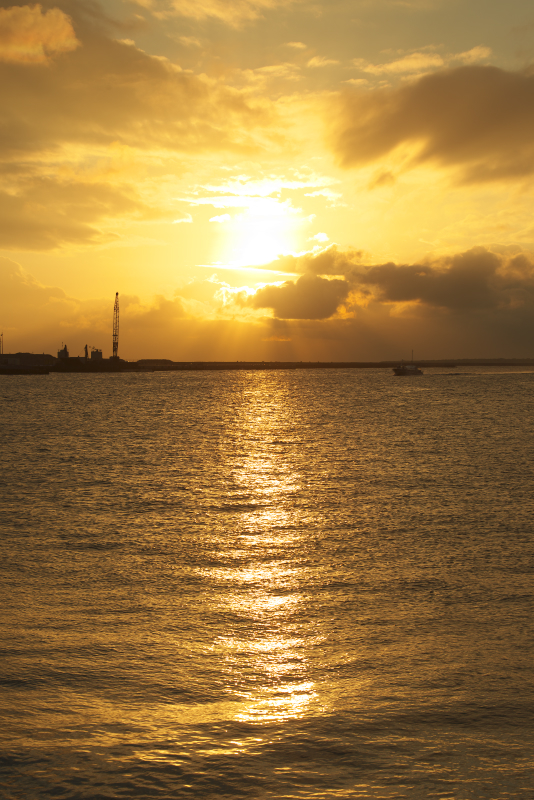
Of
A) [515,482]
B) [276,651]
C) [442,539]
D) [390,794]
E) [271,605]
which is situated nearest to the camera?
[390,794]

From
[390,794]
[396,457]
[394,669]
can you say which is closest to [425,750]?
[390,794]

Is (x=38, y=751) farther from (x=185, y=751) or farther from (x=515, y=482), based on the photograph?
(x=515, y=482)

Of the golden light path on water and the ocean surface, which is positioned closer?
the ocean surface

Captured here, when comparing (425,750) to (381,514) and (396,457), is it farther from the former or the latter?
(396,457)

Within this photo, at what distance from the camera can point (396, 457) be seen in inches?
1897

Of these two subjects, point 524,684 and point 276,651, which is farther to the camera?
point 276,651

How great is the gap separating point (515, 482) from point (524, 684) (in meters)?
26.2

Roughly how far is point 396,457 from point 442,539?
82.6 ft

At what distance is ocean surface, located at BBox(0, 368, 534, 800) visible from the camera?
8844mm

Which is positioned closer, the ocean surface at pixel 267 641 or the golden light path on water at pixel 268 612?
the ocean surface at pixel 267 641

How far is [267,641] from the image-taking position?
13617mm

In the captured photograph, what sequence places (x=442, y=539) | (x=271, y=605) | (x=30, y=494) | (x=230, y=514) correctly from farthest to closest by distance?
(x=30, y=494) < (x=230, y=514) < (x=442, y=539) < (x=271, y=605)

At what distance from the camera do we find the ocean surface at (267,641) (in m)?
8.84

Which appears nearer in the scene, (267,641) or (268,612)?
(267,641)
